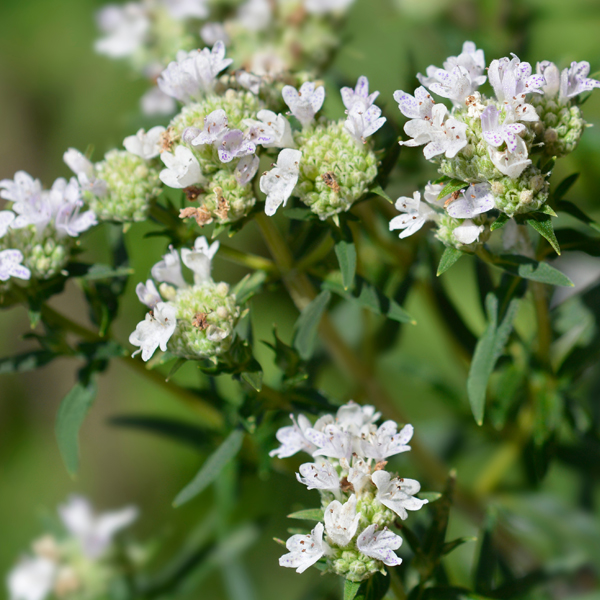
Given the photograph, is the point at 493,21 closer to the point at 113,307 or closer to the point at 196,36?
the point at 196,36

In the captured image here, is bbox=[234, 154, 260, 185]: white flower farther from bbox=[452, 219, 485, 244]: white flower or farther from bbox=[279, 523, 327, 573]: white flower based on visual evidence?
bbox=[279, 523, 327, 573]: white flower

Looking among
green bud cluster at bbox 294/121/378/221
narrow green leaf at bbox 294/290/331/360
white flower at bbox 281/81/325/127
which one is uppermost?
white flower at bbox 281/81/325/127

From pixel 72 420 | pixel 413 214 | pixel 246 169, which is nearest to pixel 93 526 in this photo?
pixel 72 420

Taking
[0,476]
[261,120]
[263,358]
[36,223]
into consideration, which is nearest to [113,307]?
[36,223]

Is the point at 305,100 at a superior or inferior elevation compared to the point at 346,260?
superior

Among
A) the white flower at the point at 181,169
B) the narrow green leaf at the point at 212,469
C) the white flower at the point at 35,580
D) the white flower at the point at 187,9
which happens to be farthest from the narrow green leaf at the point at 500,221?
the white flower at the point at 35,580

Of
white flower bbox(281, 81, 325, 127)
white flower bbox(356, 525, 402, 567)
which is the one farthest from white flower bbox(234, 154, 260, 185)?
white flower bbox(356, 525, 402, 567)

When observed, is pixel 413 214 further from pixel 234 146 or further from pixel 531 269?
pixel 234 146

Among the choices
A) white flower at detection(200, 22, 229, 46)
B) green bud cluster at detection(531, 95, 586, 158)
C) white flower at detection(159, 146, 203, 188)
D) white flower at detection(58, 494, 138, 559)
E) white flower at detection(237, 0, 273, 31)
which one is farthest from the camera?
white flower at detection(58, 494, 138, 559)
